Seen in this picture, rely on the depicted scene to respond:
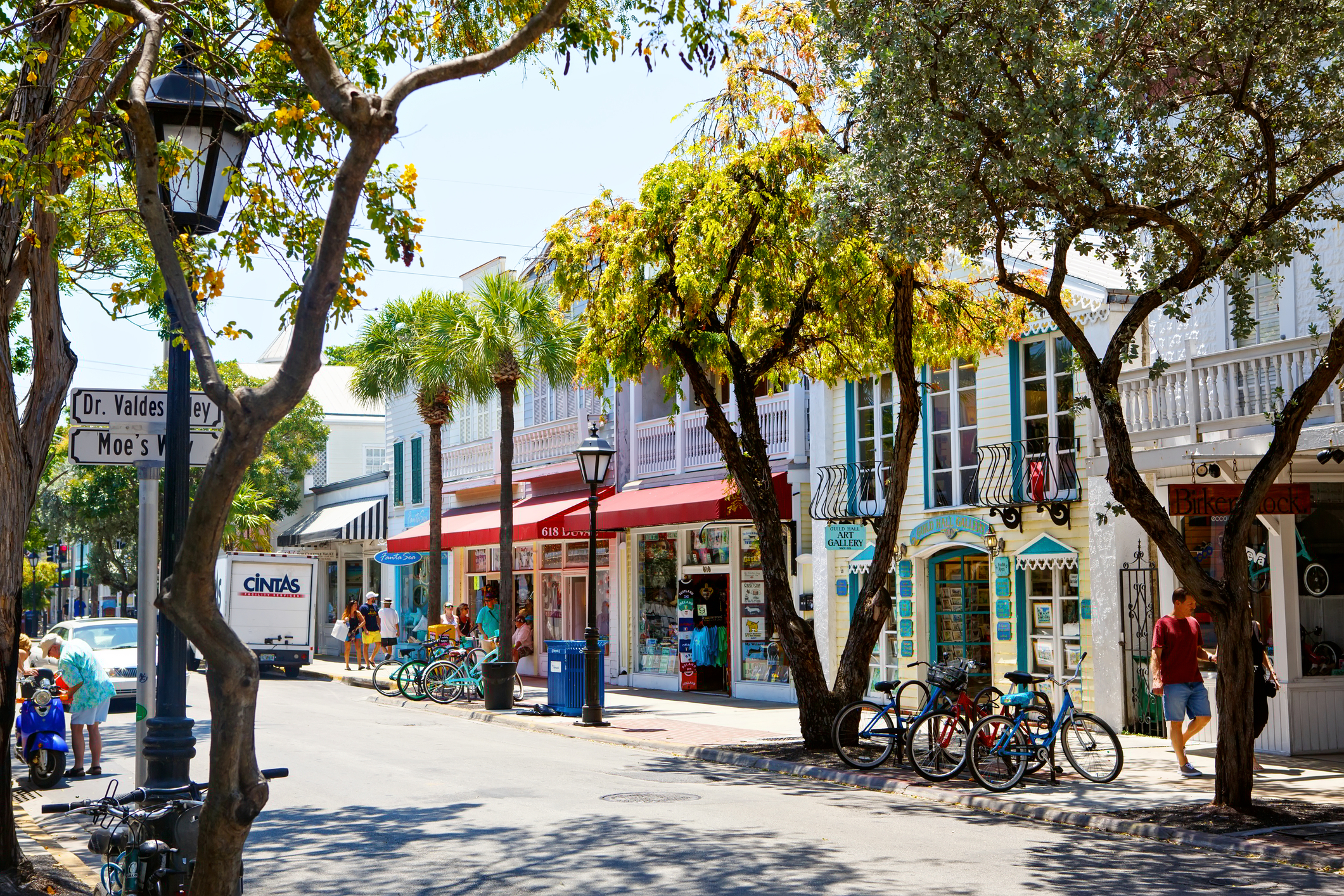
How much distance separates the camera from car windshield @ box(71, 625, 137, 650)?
77.2ft

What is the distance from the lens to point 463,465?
1315 inches

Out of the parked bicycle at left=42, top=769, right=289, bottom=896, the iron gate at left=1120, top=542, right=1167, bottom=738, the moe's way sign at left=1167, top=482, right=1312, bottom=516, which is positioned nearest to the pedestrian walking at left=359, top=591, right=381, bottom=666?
the iron gate at left=1120, top=542, right=1167, bottom=738

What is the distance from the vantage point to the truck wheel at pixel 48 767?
42.7 ft

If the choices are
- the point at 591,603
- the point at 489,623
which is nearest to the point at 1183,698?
the point at 591,603

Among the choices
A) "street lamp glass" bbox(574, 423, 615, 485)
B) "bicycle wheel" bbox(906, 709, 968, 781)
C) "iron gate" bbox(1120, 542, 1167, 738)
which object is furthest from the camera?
"street lamp glass" bbox(574, 423, 615, 485)

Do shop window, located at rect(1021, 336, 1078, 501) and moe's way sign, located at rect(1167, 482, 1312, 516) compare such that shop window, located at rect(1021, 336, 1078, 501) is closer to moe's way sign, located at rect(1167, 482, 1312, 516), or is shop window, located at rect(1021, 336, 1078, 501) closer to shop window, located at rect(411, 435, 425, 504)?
moe's way sign, located at rect(1167, 482, 1312, 516)

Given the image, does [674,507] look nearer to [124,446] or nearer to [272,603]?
[272,603]

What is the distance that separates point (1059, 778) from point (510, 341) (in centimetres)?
1375

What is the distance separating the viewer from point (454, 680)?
23484 millimetres

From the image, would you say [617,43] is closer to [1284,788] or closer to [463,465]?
[1284,788]

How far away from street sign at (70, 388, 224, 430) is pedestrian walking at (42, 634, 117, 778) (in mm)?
6597

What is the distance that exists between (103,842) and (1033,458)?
45.1ft

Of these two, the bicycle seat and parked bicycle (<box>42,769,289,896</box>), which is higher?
the bicycle seat

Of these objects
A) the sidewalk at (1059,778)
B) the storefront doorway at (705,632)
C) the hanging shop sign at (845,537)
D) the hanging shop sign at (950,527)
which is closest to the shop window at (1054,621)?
the hanging shop sign at (950,527)
